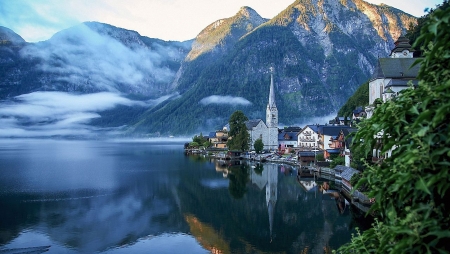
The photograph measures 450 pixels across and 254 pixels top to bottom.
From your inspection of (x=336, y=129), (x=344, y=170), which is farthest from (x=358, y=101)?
(x=344, y=170)

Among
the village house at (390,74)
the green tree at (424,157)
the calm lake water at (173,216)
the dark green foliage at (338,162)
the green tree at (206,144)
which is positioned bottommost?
the calm lake water at (173,216)

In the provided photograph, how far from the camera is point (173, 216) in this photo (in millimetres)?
41250

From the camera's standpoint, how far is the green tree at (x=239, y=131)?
399ft

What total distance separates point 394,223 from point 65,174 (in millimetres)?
83561

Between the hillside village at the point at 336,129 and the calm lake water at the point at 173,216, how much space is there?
9729mm

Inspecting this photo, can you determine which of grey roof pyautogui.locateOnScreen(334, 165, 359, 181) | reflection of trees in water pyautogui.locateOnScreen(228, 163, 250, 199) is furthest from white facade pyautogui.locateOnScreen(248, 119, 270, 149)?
grey roof pyautogui.locateOnScreen(334, 165, 359, 181)

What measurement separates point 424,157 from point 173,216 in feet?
128

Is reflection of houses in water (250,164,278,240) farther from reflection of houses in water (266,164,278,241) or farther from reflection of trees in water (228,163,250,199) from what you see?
reflection of trees in water (228,163,250,199)

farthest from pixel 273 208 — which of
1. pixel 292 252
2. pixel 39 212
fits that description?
pixel 39 212

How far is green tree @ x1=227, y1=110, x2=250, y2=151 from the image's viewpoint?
121688 mm

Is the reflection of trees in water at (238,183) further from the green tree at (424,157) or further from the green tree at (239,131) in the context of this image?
the green tree at (424,157)

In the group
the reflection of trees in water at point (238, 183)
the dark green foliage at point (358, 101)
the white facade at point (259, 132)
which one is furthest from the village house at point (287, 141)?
the reflection of trees in water at point (238, 183)

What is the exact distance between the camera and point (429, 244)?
4.37 meters

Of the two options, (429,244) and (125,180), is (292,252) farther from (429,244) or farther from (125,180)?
(125,180)
